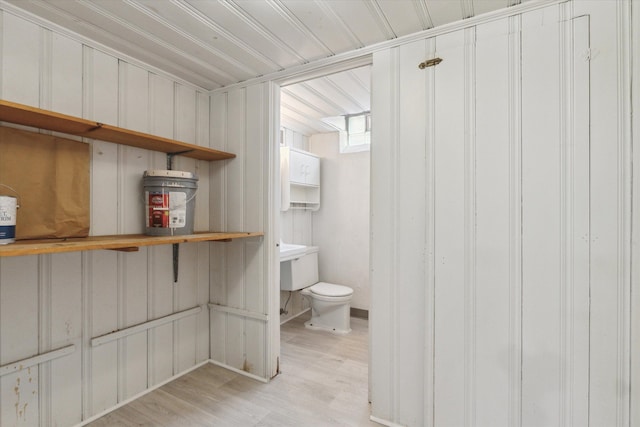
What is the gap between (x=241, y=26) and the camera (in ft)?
5.25

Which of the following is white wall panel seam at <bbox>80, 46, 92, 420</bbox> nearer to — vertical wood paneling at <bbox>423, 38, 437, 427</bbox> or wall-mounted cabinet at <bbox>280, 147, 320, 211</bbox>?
wall-mounted cabinet at <bbox>280, 147, 320, 211</bbox>

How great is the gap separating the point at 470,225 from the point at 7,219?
203 cm

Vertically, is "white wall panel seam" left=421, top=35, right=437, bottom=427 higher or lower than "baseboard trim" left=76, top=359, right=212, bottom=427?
higher

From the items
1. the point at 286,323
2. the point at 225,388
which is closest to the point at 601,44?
the point at 225,388

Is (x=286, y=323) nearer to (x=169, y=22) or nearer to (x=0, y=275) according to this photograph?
(x=0, y=275)

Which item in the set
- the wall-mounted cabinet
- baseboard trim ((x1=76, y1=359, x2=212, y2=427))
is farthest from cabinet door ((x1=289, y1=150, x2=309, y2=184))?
baseboard trim ((x1=76, y1=359, x2=212, y2=427))

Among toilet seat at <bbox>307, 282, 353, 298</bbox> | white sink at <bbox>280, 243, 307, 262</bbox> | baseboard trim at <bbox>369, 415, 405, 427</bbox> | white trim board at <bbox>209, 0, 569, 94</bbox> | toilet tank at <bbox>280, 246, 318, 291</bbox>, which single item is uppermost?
white trim board at <bbox>209, 0, 569, 94</bbox>

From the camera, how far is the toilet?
10.2 ft

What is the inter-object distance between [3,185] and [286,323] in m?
2.63

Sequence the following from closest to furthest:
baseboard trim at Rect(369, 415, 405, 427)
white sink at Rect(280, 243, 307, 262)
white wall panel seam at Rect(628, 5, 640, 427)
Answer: white wall panel seam at Rect(628, 5, 640, 427)
baseboard trim at Rect(369, 415, 405, 427)
white sink at Rect(280, 243, 307, 262)

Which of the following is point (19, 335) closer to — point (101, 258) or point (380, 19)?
Result: point (101, 258)

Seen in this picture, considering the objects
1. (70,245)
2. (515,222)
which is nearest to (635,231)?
(515,222)

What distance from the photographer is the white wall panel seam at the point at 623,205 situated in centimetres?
124

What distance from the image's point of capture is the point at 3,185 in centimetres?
142
